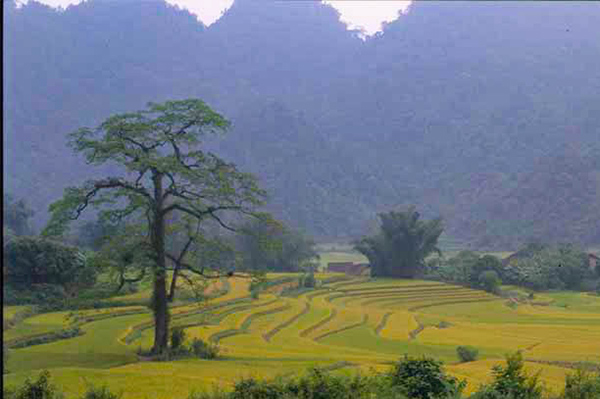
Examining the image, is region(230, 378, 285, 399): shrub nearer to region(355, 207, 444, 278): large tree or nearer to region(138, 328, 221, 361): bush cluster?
A: region(138, 328, 221, 361): bush cluster

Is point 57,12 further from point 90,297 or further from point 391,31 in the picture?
point 90,297

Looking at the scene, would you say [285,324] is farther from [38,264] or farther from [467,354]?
[38,264]

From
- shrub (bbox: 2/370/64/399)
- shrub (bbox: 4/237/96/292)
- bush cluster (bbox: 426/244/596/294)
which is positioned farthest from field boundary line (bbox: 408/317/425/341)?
shrub (bbox: 2/370/64/399)

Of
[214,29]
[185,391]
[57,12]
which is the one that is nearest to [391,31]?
[214,29]

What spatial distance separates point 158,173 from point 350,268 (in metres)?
32.3

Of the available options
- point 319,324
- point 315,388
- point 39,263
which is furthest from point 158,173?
point 39,263

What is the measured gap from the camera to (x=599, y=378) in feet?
28.7

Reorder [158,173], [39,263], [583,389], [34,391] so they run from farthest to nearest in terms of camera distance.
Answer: [39,263] < [158,173] < [583,389] < [34,391]

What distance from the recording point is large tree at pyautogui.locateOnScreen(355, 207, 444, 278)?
40750mm

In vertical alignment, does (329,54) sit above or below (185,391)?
above

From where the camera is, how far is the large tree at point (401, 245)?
40750 mm

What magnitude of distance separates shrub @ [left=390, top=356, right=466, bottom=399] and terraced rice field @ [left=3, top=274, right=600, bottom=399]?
1.97 metres

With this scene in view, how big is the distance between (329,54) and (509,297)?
297 ft

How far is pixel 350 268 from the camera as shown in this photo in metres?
45.9
